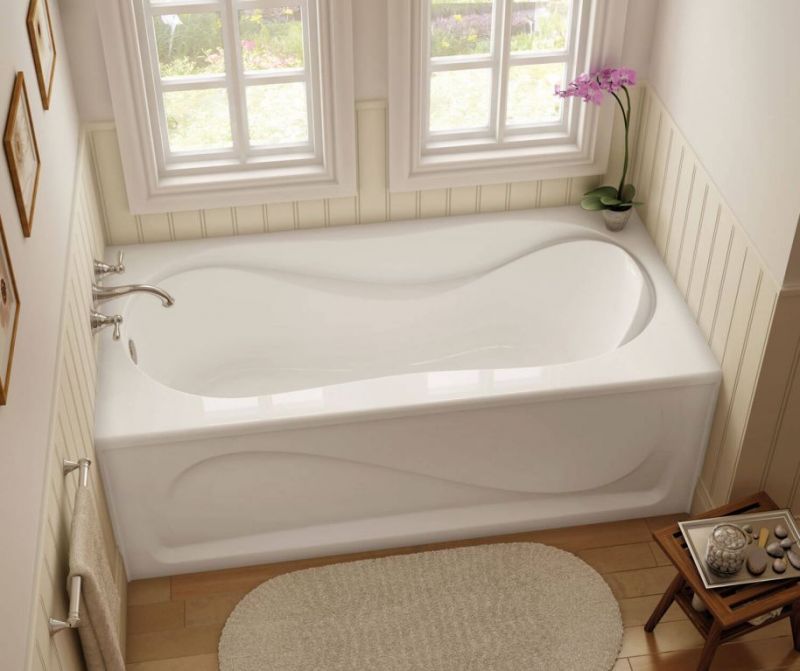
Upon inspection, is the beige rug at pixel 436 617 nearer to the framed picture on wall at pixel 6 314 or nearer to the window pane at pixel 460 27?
the framed picture on wall at pixel 6 314

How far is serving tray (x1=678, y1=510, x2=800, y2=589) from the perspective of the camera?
2.48 meters

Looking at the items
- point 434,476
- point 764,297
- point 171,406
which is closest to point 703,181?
point 764,297

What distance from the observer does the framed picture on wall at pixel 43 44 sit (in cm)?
232

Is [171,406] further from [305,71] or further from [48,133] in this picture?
[305,71]

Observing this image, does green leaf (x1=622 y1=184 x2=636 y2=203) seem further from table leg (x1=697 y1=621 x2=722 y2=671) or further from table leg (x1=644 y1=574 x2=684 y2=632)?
table leg (x1=697 y1=621 x2=722 y2=671)

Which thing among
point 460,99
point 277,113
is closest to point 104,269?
point 277,113

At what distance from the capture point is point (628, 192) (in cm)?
344

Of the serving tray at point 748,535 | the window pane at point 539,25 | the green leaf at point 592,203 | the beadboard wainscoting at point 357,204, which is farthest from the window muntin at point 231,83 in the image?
the serving tray at point 748,535

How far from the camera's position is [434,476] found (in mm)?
2916

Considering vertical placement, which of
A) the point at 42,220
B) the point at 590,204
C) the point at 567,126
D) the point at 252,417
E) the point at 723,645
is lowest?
the point at 723,645

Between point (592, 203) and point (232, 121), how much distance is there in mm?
1235

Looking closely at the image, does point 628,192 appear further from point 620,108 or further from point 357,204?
point 357,204

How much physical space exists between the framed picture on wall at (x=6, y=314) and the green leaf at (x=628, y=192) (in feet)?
7.39

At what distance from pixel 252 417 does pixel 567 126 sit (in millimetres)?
1536
